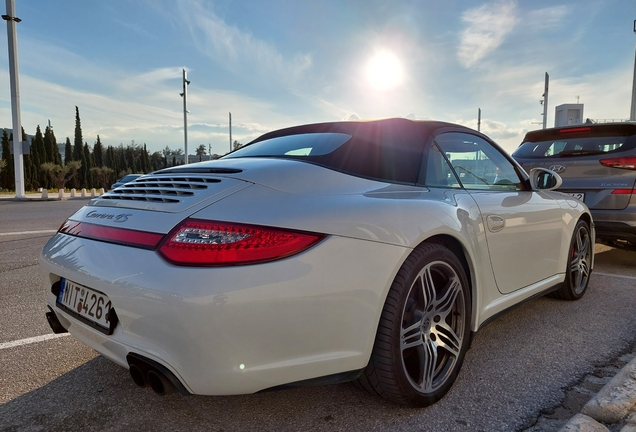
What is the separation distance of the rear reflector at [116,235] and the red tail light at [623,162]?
4.65 meters

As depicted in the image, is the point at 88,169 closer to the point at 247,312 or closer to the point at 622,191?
the point at 622,191

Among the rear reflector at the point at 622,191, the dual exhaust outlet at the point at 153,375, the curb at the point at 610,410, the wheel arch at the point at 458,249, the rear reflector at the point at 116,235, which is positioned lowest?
the curb at the point at 610,410

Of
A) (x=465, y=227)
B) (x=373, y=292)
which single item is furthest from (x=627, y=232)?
(x=373, y=292)

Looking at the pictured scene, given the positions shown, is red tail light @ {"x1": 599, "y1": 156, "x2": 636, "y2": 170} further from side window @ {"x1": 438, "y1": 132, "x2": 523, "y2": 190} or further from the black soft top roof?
the black soft top roof

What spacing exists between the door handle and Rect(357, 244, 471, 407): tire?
39 centimetres

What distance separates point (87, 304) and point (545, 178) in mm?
3031

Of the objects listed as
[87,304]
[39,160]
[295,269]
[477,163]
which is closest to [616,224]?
[477,163]

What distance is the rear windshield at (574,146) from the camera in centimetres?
454

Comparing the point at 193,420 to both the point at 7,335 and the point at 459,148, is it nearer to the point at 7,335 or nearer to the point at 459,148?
the point at 7,335

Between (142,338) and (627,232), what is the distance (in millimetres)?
4721

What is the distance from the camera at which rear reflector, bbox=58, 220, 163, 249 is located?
1583 mm

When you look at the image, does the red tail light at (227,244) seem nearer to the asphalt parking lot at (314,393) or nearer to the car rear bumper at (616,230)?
the asphalt parking lot at (314,393)

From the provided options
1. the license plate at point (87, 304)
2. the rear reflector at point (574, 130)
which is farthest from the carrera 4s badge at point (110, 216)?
the rear reflector at point (574, 130)

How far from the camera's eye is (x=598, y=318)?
3209 mm
